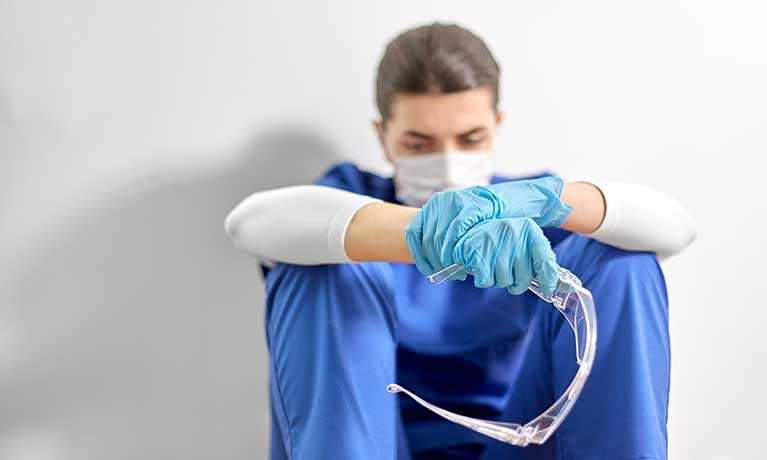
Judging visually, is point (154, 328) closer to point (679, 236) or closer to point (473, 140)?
point (473, 140)

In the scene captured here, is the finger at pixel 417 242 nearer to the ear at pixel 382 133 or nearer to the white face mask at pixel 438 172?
the white face mask at pixel 438 172

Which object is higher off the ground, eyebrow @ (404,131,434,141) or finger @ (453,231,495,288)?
eyebrow @ (404,131,434,141)

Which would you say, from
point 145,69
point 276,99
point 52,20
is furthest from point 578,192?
point 52,20

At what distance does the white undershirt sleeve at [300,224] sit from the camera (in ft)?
3.04

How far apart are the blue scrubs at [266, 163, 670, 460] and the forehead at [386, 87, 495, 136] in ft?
0.63

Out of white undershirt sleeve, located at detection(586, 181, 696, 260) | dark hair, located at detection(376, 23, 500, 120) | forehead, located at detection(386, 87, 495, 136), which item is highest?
dark hair, located at detection(376, 23, 500, 120)

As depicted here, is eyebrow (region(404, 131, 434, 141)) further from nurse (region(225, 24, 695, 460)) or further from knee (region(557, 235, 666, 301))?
knee (region(557, 235, 666, 301))

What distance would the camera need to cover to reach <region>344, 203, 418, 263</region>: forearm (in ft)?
2.97

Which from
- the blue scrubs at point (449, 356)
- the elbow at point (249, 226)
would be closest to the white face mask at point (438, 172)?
the blue scrubs at point (449, 356)

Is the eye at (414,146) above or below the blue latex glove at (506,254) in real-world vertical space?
above

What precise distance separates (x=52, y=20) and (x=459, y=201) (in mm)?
764

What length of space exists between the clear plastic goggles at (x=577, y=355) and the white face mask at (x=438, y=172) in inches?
10.3

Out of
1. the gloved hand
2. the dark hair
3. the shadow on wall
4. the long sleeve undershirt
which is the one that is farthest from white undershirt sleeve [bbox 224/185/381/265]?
the shadow on wall

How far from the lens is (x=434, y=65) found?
108cm
